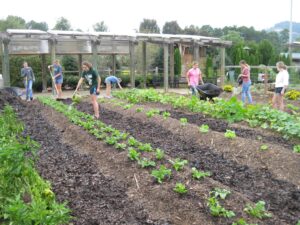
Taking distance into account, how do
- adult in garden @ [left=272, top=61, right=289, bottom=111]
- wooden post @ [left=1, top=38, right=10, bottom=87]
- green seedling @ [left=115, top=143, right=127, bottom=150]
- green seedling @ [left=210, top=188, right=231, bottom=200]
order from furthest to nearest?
wooden post @ [left=1, top=38, right=10, bottom=87]
adult in garden @ [left=272, top=61, right=289, bottom=111]
green seedling @ [left=115, top=143, right=127, bottom=150]
green seedling @ [left=210, top=188, right=231, bottom=200]

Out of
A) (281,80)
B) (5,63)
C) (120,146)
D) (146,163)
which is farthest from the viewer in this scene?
(5,63)

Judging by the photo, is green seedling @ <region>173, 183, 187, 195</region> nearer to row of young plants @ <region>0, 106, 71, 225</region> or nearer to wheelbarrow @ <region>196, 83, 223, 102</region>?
row of young plants @ <region>0, 106, 71, 225</region>

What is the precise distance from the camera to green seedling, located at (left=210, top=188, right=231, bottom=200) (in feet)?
15.4

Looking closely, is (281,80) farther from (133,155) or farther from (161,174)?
(161,174)

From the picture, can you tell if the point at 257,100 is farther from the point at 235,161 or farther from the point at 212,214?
the point at 212,214

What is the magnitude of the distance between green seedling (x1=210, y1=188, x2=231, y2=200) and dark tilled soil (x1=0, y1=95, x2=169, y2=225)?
786 mm

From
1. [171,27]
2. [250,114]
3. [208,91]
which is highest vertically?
[171,27]

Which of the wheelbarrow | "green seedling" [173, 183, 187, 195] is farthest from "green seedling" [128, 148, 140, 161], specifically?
the wheelbarrow

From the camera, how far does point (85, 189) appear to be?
17.4 feet

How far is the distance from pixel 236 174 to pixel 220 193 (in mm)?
1407

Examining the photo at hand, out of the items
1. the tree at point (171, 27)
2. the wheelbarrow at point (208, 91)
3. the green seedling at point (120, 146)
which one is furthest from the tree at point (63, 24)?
the green seedling at point (120, 146)

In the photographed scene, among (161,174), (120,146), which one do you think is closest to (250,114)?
(120,146)

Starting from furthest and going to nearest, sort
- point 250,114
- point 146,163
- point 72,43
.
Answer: point 72,43 → point 250,114 → point 146,163

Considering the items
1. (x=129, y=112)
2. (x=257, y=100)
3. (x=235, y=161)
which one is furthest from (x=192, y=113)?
(x=257, y=100)
